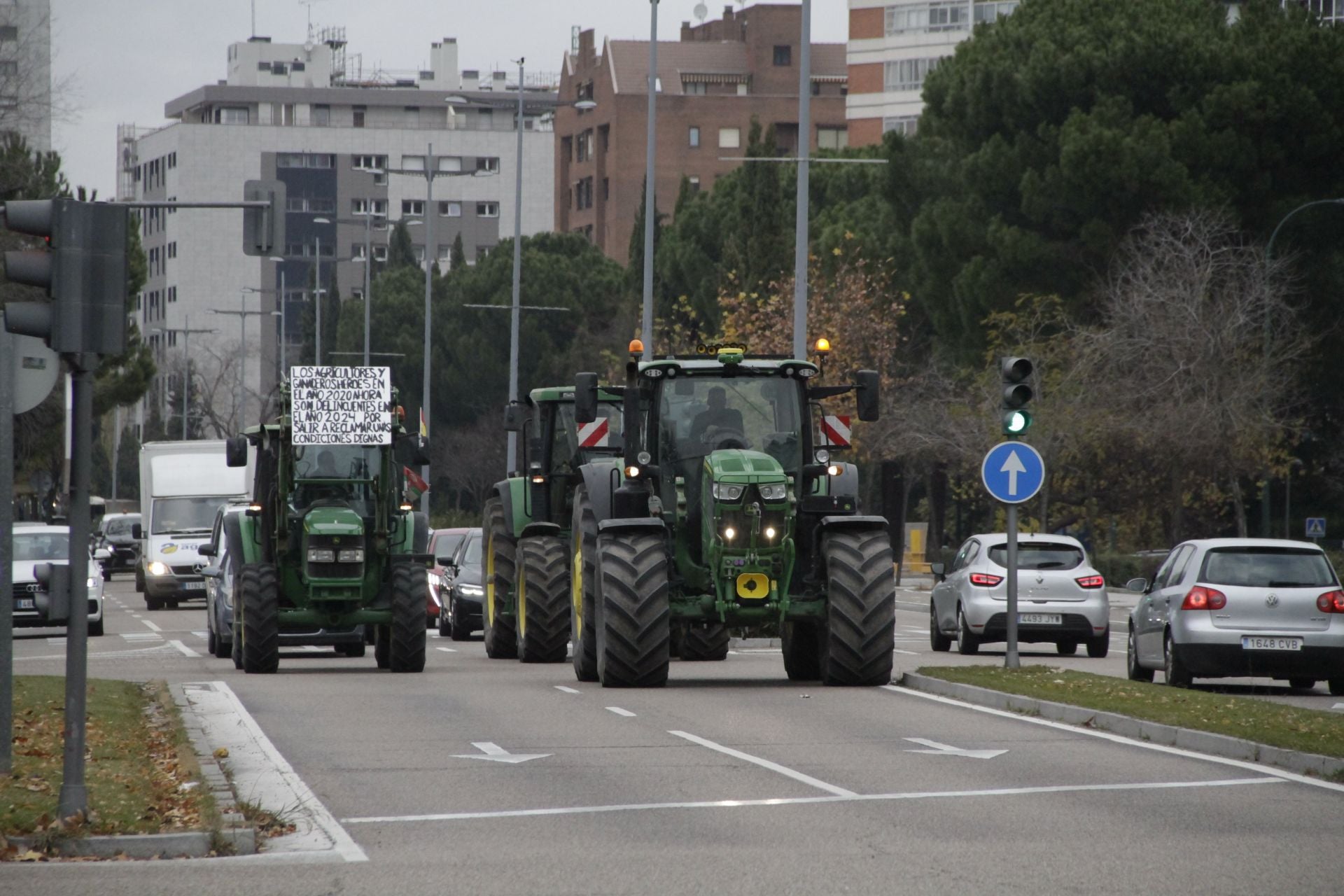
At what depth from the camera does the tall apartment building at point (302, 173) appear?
155375 mm

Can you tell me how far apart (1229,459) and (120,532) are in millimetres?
36734

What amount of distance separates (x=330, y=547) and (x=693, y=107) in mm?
99136

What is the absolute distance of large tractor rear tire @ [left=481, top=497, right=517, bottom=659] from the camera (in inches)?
1008

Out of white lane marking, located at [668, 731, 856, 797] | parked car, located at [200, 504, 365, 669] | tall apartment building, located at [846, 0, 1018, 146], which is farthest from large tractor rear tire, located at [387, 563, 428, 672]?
tall apartment building, located at [846, 0, 1018, 146]

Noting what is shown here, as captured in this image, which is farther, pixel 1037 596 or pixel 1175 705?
pixel 1037 596

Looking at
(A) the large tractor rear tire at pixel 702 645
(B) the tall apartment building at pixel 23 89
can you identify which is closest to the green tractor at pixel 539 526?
(A) the large tractor rear tire at pixel 702 645

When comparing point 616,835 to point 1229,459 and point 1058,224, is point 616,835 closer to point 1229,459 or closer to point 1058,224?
point 1229,459

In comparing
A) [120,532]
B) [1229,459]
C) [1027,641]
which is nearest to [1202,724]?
[1027,641]

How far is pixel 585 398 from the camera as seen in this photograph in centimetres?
1930

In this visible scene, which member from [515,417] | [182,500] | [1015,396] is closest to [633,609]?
[1015,396]

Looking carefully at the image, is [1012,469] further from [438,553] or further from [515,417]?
[438,553]

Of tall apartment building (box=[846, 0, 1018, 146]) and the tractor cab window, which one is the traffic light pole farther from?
tall apartment building (box=[846, 0, 1018, 146])

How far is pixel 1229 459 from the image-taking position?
4844cm

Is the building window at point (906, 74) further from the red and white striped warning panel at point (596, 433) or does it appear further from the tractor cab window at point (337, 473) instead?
the tractor cab window at point (337, 473)
